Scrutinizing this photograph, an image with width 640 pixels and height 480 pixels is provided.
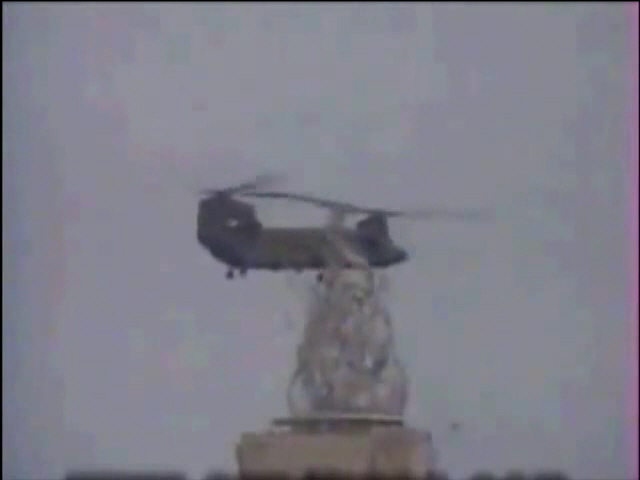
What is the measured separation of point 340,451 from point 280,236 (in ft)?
2.81

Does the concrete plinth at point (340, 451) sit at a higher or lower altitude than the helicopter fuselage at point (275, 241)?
lower

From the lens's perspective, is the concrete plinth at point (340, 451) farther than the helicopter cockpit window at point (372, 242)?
No

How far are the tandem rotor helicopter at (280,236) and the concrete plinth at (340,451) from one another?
64cm

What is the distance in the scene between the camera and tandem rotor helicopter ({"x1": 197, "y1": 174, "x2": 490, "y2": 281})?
10.4 metres

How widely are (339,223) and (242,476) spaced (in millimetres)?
1023

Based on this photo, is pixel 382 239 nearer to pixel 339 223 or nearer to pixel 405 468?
pixel 339 223

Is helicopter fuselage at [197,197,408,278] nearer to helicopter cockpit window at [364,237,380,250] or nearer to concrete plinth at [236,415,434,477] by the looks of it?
helicopter cockpit window at [364,237,380,250]

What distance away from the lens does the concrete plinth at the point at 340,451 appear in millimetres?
10016

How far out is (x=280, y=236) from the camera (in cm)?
1041

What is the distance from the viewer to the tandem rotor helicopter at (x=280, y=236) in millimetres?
10398

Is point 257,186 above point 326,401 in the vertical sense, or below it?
above

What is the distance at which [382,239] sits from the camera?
1048 cm

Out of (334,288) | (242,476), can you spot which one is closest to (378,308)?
(334,288)

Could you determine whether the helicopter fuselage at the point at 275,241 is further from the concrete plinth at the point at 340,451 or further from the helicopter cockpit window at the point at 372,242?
the concrete plinth at the point at 340,451
